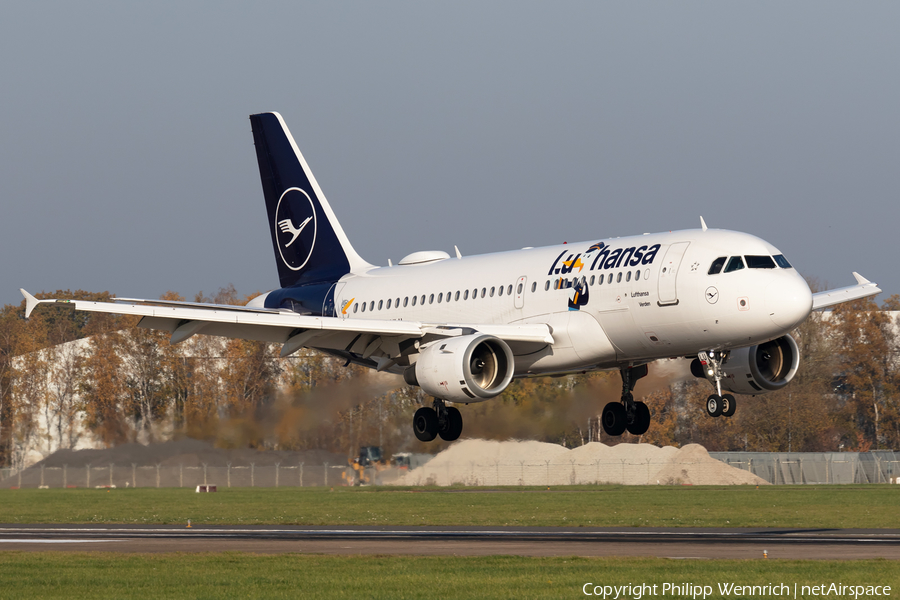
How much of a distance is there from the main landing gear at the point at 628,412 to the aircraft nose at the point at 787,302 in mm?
8468

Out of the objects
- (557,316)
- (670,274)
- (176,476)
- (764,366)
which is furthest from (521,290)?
(176,476)

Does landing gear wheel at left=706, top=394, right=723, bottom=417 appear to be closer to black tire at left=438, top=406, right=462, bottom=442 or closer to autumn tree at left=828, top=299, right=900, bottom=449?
black tire at left=438, top=406, right=462, bottom=442

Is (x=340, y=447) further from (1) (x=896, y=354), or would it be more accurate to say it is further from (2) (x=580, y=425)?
(1) (x=896, y=354)

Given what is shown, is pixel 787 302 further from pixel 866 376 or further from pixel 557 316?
pixel 866 376

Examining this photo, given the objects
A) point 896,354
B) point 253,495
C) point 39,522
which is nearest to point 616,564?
point 39,522

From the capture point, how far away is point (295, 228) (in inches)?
2108

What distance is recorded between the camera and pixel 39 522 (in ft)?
208

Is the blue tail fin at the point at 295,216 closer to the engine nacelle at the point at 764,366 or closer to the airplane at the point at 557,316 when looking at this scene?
the airplane at the point at 557,316

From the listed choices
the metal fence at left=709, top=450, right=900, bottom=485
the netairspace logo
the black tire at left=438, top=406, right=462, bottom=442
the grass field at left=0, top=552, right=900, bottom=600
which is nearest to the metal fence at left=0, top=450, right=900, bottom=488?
the metal fence at left=709, top=450, right=900, bottom=485

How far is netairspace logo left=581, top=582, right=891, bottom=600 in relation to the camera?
27922 millimetres

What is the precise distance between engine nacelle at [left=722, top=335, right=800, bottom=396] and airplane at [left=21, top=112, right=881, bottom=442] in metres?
0.04

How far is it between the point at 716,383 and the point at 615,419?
6393 mm

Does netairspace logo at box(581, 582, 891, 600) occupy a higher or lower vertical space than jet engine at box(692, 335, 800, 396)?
lower

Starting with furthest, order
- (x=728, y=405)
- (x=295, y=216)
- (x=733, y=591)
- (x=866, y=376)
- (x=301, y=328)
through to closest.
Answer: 1. (x=866, y=376)
2. (x=295, y=216)
3. (x=301, y=328)
4. (x=728, y=405)
5. (x=733, y=591)
